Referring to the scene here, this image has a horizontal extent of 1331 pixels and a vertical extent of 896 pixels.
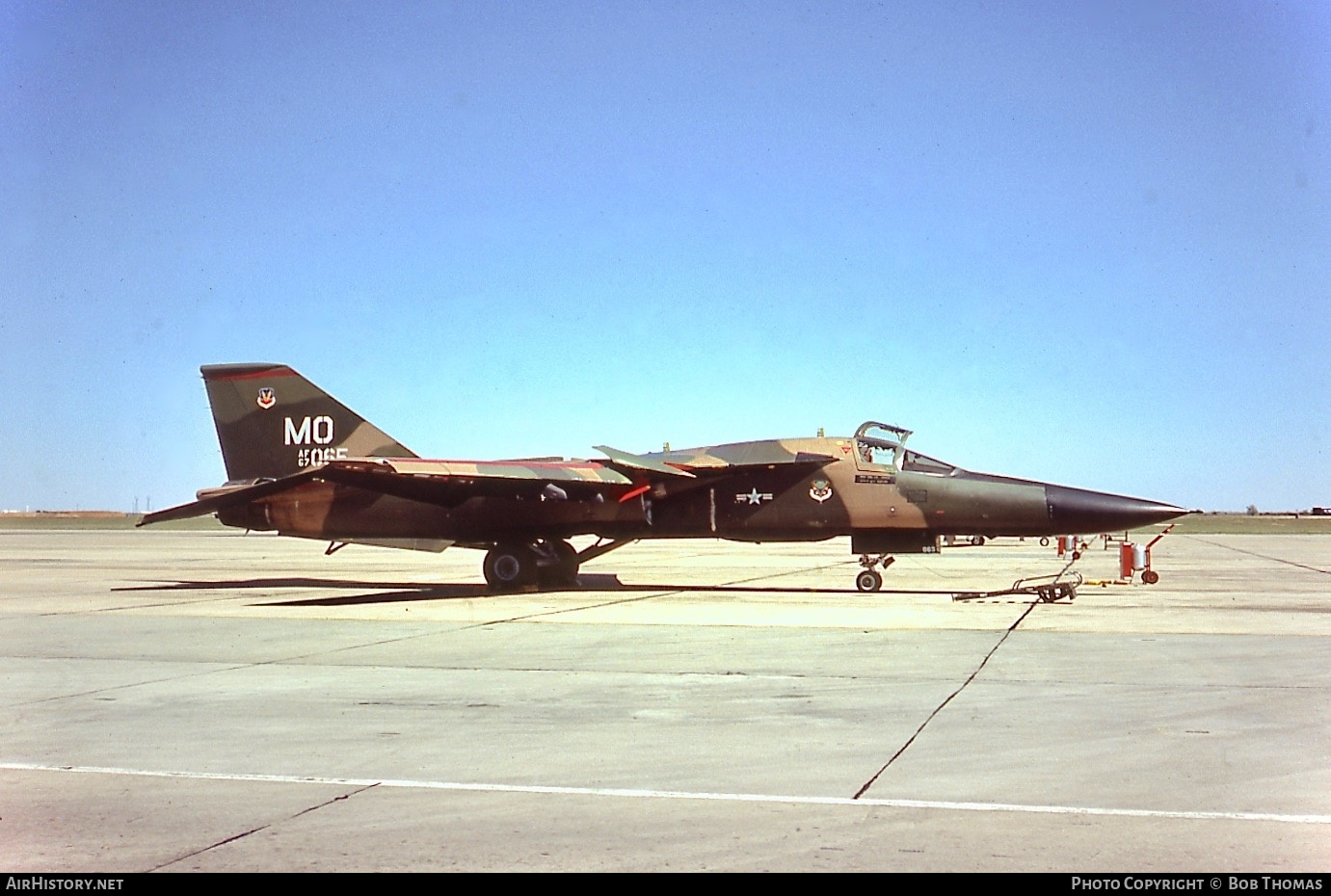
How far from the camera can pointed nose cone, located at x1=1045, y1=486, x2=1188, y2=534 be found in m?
18.6

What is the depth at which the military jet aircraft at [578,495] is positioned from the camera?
741 inches

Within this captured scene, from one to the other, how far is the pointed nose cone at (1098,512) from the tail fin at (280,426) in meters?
10.8

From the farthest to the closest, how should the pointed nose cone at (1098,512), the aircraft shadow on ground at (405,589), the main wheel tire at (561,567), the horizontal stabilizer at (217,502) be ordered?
the main wheel tire at (561,567) < the horizontal stabilizer at (217,502) < the aircraft shadow on ground at (405,589) < the pointed nose cone at (1098,512)

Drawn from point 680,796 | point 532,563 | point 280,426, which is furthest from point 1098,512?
point 680,796

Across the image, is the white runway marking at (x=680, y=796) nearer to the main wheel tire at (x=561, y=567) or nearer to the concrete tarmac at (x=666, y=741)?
the concrete tarmac at (x=666, y=741)

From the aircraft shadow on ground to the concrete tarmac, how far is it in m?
2.92

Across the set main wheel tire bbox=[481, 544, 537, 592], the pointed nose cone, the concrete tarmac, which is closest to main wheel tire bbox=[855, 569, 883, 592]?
the pointed nose cone

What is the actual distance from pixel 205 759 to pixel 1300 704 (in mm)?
7373

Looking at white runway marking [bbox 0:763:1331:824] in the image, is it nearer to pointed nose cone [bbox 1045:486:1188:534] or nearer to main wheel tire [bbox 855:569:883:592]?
pointed nose cone [bbox 1045:486:1188:534]

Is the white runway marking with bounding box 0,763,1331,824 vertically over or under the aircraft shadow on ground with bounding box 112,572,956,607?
over

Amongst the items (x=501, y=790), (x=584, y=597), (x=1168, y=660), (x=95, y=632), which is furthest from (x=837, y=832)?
(x=584, y=597)

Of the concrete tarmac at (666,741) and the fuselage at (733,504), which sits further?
the fuselage at (733,504)

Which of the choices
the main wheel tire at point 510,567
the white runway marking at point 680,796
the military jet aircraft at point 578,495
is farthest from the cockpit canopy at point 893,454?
the white runway marking at point 680,796

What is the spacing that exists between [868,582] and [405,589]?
27.0 feet
